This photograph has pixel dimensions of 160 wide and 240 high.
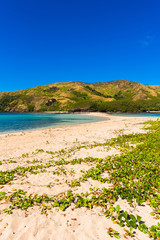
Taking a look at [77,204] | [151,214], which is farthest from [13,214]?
[151,214]

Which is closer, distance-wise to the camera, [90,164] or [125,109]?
[90,164]

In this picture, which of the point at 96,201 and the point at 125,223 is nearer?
the point at 125,223

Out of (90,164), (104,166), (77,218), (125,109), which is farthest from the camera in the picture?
(125,109)

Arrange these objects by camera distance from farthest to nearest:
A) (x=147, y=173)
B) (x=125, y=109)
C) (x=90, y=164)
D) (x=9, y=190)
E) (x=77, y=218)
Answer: (x=125, y=109)
(x=90, y=164)
(x=147, y=173)
(x=9, y=190)
(x=77, y=218)

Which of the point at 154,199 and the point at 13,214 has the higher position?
the point at 154,199

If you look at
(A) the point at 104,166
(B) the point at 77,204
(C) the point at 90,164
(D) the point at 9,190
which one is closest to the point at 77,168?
(C) the point at 90,164

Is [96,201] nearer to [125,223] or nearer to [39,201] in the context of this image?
[125,223]

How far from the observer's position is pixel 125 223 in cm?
427

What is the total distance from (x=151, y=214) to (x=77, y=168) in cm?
523

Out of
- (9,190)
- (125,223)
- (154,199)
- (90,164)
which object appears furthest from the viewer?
(90,164)

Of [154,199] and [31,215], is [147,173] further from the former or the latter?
[31,215]

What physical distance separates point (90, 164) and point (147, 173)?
3.88m

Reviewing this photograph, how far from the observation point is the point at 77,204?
515cm

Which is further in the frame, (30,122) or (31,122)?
(31,122)
